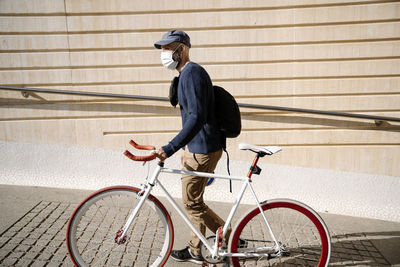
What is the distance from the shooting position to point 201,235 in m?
2.65

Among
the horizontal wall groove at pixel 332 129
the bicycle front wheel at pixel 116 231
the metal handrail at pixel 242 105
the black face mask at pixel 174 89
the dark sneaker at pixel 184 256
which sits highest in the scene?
the black face mask at pixel 174 89

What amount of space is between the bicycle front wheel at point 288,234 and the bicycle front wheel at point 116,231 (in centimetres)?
61

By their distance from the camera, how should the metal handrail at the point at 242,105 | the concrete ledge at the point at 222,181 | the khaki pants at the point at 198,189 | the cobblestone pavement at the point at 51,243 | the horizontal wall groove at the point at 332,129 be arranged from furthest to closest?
1. the concrete ledge at the point at 222,181
2. the horizontal wall groove at the point at 332,129
3. the metal handrail at the point at 242,105
4. the cobblestone pavement at the point at 51,243
5. the khaki pants at the point at 198,189

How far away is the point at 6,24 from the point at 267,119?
3646 millimetres

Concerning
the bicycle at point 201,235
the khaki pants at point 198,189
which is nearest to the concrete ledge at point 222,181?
the bicycle at point 201,235

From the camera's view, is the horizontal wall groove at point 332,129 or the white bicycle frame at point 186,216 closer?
the white bicycle frame at point 186,216

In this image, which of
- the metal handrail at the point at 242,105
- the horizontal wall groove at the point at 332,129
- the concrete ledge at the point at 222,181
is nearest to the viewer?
the metal handrail at the point at 242,105

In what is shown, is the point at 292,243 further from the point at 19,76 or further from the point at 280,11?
the point at 19,76

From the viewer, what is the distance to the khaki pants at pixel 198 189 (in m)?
2.61

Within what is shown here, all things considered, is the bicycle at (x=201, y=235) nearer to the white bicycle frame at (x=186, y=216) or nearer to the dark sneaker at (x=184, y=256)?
the white bicycle frame at (x=186, y=216)

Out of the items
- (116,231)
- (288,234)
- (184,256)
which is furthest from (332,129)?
(116,231)

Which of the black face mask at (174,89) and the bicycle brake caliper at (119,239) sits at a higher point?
the black face mask at (174,89)

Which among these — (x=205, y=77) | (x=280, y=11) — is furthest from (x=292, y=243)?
(x=280, y=11)

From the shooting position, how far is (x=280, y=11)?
410 cm
